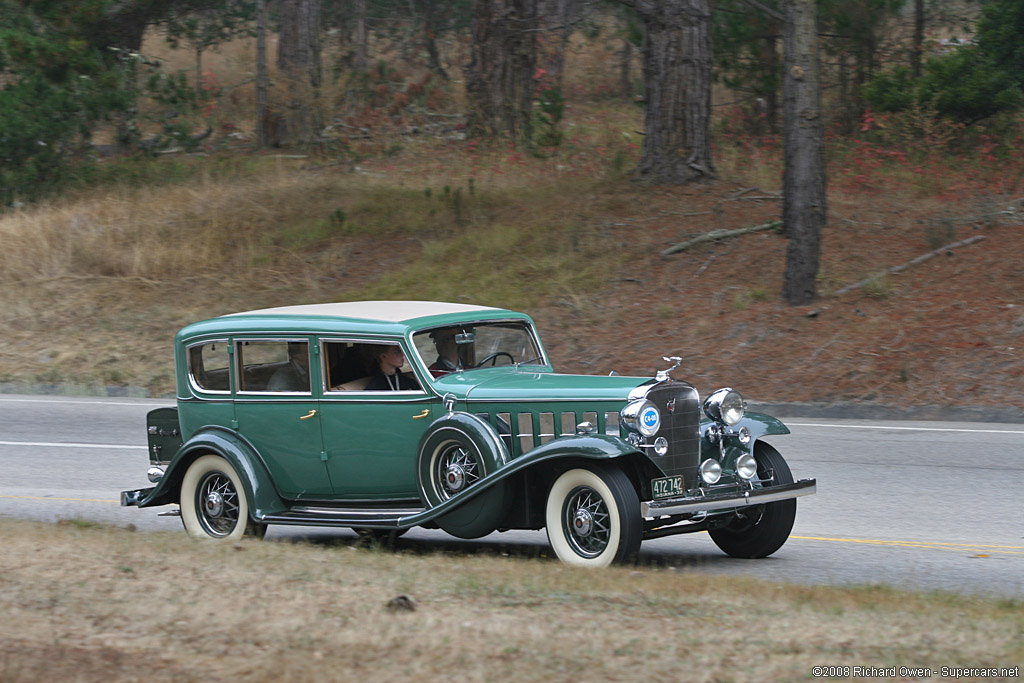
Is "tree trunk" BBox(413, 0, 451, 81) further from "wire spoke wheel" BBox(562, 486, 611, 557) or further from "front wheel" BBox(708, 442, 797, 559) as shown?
"wire spoke wheel" BBox(562, 486, 611, 557)

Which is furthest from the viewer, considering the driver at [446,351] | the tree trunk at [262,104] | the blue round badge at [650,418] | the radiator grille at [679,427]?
the tree trunk at [262,104]

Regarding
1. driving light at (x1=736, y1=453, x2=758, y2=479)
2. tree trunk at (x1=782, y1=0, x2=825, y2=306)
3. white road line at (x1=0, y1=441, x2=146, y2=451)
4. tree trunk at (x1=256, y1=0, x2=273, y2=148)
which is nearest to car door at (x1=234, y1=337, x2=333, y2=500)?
driving light at (x1=736, y1=453, x2=758, y2=479)

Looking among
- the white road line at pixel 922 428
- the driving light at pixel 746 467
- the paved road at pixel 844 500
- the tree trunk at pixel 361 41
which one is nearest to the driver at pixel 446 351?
the paved road at pixel 844 500

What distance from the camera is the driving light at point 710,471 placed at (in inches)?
275

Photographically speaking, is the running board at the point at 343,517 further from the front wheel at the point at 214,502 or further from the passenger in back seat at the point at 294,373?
the passenger in back seat at the point at 294,373

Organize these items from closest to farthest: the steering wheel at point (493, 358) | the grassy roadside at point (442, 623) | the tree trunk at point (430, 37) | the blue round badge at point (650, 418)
Answer: the grassy roadside at point (442, 623), the blue round badge at point (650, 418), the steering wheel at point (493, 358), the tree trunk at point (430, 37)

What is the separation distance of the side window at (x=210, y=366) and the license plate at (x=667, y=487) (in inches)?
126

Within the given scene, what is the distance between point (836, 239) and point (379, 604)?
14350 mm

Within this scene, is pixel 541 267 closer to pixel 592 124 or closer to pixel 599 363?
pixel 599 363

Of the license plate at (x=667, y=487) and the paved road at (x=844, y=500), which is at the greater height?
the license plate at (x=667, y=487)

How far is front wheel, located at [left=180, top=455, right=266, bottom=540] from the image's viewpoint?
773 centimetres

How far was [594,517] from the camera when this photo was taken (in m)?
6.58

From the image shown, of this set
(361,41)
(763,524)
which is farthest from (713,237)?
(361,41)

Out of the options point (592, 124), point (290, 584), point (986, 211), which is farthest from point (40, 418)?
point (592, 124)
